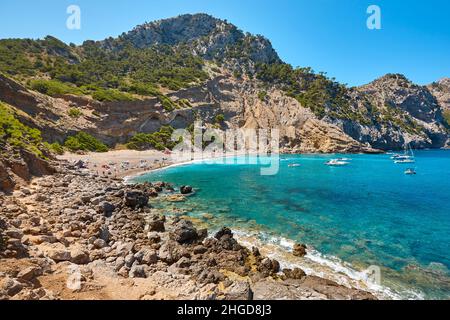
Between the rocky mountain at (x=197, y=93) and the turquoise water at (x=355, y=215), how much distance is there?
31.2 metres

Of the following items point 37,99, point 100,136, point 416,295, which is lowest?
point 416,295

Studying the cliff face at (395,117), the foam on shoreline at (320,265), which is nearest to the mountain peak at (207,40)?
the cliff face at (395,117)

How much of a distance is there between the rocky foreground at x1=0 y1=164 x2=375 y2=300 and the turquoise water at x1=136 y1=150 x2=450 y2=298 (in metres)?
4.11

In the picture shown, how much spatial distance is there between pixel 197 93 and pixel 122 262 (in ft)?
306

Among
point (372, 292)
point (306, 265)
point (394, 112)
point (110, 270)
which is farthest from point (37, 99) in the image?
point (394, 112)

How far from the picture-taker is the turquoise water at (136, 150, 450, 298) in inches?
618

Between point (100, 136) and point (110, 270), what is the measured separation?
5831cm

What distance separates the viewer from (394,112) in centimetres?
15188

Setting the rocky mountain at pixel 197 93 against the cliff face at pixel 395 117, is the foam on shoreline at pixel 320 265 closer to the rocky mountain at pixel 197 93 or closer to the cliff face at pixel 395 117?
the rocky mountain at pixel 197 93

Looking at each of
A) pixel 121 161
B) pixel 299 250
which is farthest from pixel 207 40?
pixel 299 250

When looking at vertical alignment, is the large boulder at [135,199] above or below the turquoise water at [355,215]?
above

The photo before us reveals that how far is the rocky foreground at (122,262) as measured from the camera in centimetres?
952

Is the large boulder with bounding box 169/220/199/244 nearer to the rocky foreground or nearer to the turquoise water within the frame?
the rocky foreground

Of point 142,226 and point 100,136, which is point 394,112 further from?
point 142,226
